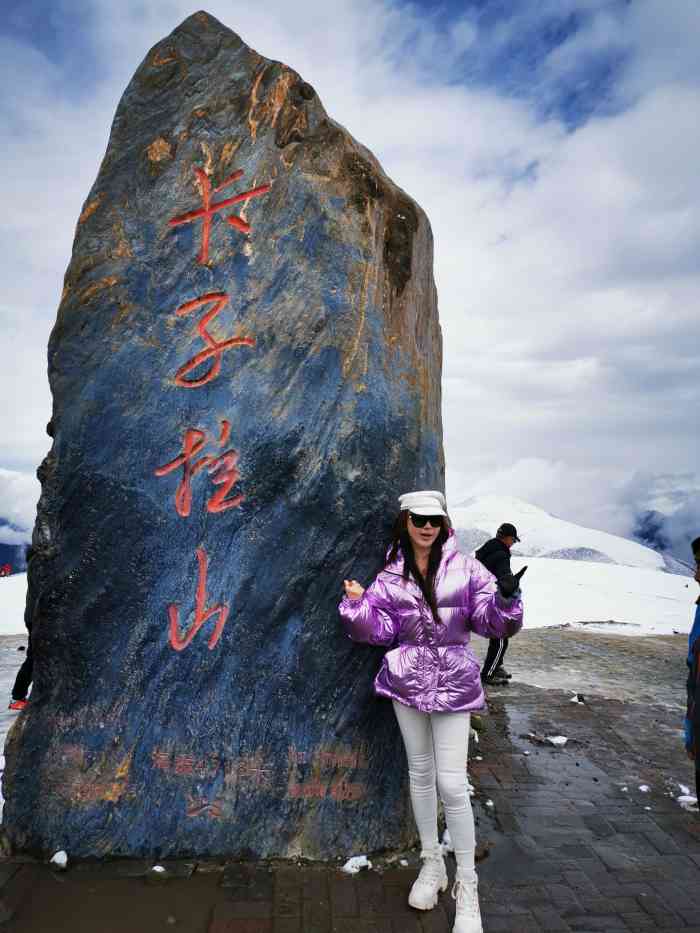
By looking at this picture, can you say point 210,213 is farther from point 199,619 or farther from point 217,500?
→ point 199,619

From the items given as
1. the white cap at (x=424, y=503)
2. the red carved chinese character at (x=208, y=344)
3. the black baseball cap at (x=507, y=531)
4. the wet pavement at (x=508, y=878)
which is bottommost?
the wet pavement at (x=508, y=878)

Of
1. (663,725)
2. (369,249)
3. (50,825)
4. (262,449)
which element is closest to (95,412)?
(262,449)

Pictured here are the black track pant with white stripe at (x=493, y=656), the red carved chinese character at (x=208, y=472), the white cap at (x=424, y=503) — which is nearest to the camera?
the white cap at (x=424, y=503)

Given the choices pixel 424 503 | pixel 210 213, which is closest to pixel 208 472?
pixel 424 503

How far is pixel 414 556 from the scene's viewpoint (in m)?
2.99

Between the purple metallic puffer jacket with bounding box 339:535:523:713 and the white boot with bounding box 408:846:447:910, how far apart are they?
761 millimetres

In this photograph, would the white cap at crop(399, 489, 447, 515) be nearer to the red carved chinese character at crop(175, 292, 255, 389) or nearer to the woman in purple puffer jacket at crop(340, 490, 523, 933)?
the woman in purple puffer jacket at crop(340, 490, 523, 933)

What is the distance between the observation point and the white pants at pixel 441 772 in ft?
9.01

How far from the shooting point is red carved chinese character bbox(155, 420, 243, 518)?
338cm

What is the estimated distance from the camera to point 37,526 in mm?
3457

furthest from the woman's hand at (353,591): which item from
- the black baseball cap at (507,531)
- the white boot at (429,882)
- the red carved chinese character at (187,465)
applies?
the black baseball cap at (507,531)

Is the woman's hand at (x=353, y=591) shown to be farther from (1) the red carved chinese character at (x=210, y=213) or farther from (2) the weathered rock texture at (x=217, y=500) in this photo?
(1) the red carved chinese character at (x=210, y=213)

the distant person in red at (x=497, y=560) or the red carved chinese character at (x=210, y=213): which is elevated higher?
the red carved chinese character at (x=210, y=213)

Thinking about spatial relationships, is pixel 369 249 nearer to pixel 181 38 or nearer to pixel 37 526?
pixel 181 38
